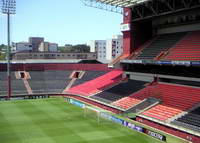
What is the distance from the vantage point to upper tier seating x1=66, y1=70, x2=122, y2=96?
132 feet

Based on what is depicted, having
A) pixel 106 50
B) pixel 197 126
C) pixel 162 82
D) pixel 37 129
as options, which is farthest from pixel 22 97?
pixel 106 50

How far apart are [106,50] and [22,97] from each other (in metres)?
74.3

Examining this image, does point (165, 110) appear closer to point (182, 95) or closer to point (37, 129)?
point (182, 95)

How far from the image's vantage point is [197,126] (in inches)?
811

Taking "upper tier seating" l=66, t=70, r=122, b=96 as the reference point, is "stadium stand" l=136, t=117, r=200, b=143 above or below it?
below

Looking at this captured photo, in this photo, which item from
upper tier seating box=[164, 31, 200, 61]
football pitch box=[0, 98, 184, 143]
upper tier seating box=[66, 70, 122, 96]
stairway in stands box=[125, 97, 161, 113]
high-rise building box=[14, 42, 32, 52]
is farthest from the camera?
high-rise building box=[14, 42, 32, 52]

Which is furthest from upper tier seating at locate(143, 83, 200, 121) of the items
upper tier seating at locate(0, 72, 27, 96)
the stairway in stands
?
upper tier seating at locate(0, 72, 27, 96)

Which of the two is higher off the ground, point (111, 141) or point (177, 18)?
point (177, 18)

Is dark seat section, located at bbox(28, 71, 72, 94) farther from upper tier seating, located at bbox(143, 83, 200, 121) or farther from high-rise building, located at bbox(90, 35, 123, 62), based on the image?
high-rise building, located at bbox(90, 35, 123, 62)

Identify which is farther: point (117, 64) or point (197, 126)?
point (117, 64)

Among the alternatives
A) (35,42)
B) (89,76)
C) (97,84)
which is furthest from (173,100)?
(35,42)

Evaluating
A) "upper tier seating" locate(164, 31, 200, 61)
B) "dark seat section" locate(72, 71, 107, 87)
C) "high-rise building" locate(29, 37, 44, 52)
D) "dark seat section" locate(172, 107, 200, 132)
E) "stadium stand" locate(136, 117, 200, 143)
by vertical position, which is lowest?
"stadium stand" locate(136, 117, 200, 143)

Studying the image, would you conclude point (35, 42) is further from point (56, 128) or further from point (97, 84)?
point (56, 128)

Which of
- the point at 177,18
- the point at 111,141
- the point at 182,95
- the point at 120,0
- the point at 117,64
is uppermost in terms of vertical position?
the point at 120,0
